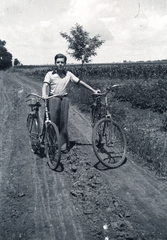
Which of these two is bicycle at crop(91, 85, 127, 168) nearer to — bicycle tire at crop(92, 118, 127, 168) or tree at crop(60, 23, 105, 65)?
bicycle tire at crop(92, 118, 127, 168)

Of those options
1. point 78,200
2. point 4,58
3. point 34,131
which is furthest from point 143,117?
point 4,58

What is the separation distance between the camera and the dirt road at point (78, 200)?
10.1 ft

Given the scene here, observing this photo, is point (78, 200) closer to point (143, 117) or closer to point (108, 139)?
point (108, 139)

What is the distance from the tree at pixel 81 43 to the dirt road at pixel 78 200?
81.9 ft

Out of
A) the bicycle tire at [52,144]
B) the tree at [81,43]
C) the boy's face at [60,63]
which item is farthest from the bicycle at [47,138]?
the tree at [81,43]

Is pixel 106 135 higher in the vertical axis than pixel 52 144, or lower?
higher

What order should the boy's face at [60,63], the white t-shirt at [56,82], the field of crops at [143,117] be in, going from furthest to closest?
the field of crops at [143,117]
the white t-shirt at [56,82]
the boy's face at [60,63]

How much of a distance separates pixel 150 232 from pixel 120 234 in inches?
15.5

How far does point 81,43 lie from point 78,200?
27.2m

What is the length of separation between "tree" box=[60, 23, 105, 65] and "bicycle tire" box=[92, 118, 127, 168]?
25.3 metres

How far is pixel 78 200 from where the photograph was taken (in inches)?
149

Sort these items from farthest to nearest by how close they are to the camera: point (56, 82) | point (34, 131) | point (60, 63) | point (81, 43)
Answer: point (81, 43) → point (34, 131) → point (56, 82) → point (60, 63)

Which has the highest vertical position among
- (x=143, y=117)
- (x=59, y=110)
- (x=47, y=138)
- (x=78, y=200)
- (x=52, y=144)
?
(x=59, y=110)

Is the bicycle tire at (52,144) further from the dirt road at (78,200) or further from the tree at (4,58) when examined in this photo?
the tree at (4,58)
